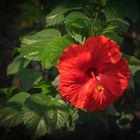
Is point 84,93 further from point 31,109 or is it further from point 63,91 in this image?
point 31,109

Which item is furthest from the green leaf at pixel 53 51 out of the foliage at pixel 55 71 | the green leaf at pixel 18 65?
the green leaf at pixel 18 65

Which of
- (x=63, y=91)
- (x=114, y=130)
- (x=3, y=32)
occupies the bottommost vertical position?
(x=114, y=130)

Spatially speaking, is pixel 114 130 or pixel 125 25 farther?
pixel 114 130

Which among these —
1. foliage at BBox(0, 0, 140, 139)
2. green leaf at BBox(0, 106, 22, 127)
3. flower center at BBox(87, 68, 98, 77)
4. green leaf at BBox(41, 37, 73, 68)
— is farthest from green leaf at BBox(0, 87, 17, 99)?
flower center at BBox(87, 68, 98, 77)

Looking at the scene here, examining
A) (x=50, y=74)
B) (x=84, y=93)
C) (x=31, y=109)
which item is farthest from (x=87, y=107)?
(x=50, y=74)

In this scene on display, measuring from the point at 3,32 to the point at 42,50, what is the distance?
1978mm

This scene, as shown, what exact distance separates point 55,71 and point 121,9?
52cm

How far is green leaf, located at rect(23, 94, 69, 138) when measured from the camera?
164cm

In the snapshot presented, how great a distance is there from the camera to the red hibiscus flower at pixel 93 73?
4.89 feet

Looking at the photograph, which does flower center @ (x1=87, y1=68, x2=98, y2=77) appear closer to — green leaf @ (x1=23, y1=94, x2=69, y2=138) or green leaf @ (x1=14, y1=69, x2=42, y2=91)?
green leaf @ (x1=23, y1=94, x2=69, y2=138)

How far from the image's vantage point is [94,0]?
2.05 m

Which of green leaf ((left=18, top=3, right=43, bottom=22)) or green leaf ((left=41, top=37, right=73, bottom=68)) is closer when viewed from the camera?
green leaf ((left=41, top=37, right=73, bottom=68))

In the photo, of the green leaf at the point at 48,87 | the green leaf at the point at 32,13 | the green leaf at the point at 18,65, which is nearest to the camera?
the green leaf at the point at 48,87

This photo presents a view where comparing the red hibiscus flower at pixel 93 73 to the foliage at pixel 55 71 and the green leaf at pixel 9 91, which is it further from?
the green leaf at pixel 9 91
